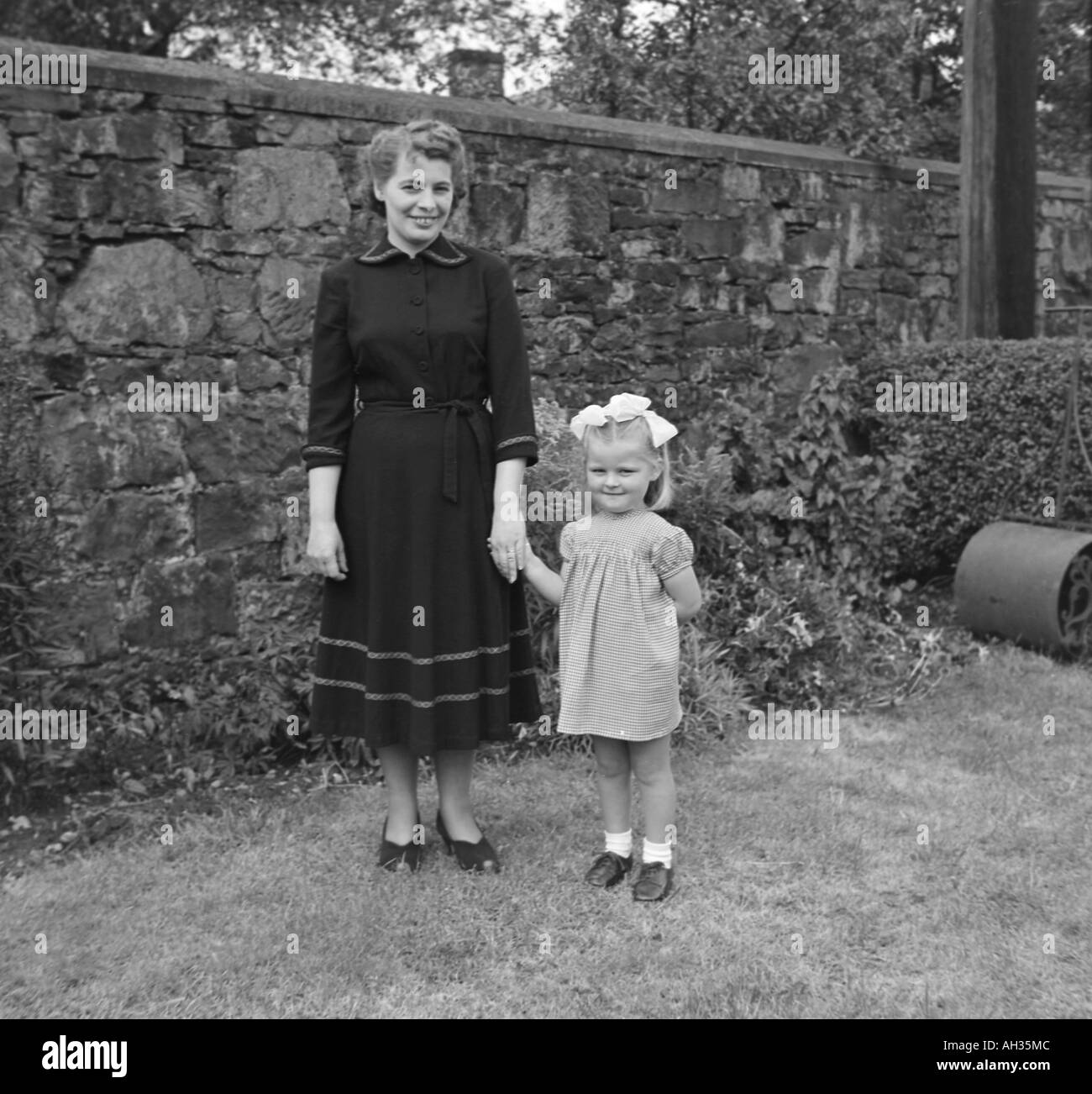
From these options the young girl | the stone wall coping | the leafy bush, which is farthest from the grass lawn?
the stone wall coping

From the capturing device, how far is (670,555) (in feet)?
10.0

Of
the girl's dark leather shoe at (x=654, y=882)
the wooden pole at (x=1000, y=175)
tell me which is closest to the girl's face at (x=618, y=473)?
the girl's dark leather shoe at (x=654, y=882)

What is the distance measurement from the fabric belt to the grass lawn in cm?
103

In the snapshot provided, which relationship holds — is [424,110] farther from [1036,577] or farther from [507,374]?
[1036,577]

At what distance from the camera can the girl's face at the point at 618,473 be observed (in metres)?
3.01

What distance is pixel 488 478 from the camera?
3.14 metres

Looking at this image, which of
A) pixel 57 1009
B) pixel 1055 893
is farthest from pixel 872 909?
pixel 57 1009

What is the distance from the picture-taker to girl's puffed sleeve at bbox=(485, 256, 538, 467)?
10.2ft

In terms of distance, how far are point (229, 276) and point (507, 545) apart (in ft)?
6.90

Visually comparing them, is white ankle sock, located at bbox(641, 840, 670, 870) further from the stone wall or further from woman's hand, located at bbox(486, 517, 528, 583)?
the stone wall

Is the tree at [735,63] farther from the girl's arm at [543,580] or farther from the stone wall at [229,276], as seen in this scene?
the girl's arm at [543,580]

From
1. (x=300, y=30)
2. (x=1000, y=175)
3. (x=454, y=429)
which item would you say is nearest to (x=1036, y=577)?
(x=1000, y=175)

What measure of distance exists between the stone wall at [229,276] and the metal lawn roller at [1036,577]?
1520 millimetres
